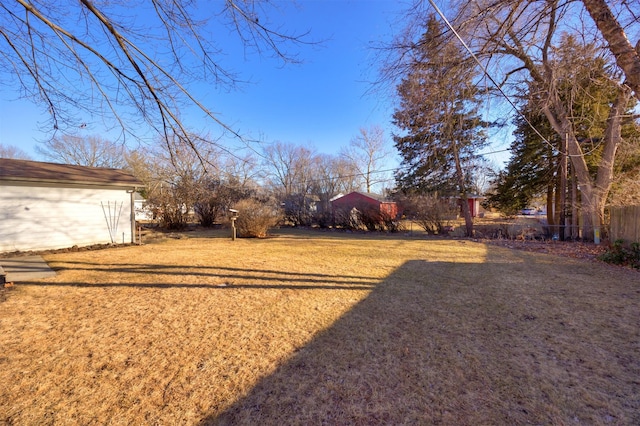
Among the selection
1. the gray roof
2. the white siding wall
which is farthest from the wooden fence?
the white siding wall

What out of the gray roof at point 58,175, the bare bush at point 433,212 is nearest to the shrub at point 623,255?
the bare bush at point 433,212

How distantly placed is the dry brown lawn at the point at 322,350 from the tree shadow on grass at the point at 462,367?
0.5 inches

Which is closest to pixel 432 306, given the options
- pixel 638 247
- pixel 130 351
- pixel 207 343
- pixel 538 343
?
pixel 538 343

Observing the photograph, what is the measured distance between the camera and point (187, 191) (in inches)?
659

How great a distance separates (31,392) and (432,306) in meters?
4.16

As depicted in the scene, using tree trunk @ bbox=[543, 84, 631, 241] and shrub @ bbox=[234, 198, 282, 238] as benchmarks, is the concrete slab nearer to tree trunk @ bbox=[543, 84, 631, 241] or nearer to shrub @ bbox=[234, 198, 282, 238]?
shrub @ bbox=[234, 198, 282, 238]

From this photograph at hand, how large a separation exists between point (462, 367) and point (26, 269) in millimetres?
8663

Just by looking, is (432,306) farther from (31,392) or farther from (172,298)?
(31,392)

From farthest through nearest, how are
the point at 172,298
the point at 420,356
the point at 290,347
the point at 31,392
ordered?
the point at 172,298
the point at 290,347
the point at 420,356
the point at 31,392

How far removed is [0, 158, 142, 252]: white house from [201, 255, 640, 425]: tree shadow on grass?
10.5 m

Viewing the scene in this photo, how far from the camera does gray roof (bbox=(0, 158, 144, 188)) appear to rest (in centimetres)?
861

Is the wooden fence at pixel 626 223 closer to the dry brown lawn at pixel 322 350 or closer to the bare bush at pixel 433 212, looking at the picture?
the dry brown lawn at pixel 322 350

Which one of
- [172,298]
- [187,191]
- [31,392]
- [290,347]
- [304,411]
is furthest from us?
[187,191]

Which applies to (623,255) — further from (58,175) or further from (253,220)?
→ (58,175)
